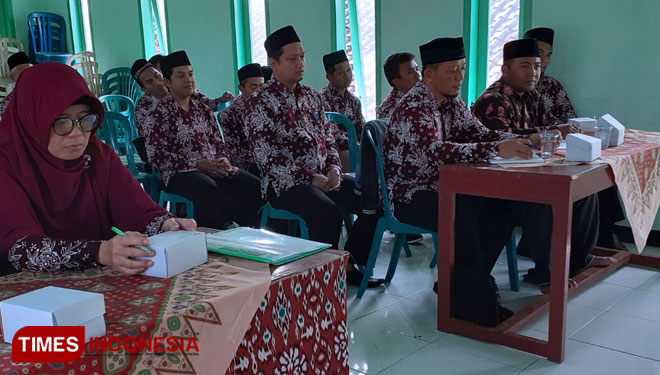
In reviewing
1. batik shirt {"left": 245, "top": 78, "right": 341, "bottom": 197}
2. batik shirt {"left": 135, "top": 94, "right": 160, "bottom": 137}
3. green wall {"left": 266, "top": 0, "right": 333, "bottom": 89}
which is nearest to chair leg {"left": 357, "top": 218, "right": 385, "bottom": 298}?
batik shirt {"left": 245, "top": 78, "right": 341, "bottom": 197}

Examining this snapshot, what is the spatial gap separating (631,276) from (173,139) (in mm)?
2513

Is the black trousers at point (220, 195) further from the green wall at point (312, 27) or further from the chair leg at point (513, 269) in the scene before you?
the green wall at point (312, 27)

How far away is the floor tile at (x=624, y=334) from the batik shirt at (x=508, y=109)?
3.34ft

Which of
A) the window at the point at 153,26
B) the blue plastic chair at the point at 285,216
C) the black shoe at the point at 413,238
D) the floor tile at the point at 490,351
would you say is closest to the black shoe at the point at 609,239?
the black shoe at the point at 413,238

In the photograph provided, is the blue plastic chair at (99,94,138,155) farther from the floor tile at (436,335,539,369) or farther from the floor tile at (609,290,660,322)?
the floor tile at (609,290,660,322)

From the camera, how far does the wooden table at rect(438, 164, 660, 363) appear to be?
1.84 meters

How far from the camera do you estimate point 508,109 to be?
9.75 feet

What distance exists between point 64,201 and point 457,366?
1.33 meters

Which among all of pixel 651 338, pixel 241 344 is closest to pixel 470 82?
pixel 651 338

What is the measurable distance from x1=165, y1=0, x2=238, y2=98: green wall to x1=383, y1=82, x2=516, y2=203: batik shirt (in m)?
3.55

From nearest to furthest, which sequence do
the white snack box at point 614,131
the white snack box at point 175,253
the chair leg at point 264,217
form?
the white snack box at point 175,253 < the white snack box at point 614,131 < the chair leg at point 264,217

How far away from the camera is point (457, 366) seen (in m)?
1.90

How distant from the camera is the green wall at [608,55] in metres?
3.22

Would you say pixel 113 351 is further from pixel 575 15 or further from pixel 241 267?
pixel 575 15
